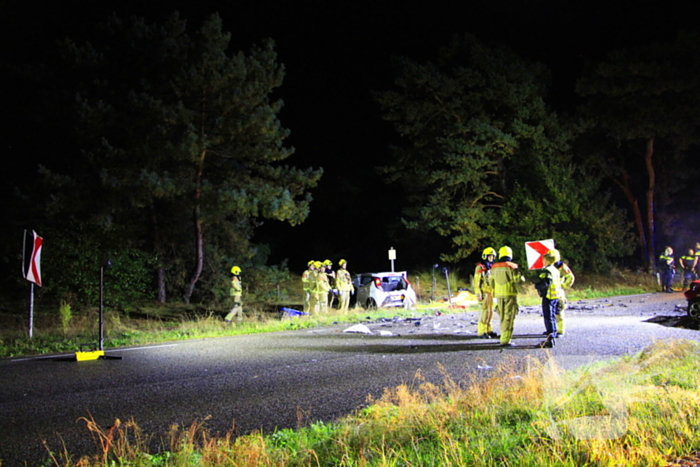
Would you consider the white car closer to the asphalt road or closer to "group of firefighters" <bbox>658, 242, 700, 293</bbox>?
the asphalt road

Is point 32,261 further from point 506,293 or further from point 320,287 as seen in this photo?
point 506,293

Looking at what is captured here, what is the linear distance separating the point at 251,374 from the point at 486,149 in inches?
1022

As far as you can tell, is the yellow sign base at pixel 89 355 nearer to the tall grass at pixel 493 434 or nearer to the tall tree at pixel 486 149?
the tall grass at pixel 493 434

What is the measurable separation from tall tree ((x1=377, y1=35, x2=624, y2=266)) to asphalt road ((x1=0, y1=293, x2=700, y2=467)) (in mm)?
18516

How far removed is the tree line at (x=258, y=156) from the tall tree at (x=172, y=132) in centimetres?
8

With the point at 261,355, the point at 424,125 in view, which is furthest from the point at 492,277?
the point at 424,125

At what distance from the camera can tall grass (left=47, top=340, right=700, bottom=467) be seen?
4.25 m

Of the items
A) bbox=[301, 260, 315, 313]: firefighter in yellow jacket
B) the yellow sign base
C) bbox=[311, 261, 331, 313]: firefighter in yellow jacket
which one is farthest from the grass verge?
the yellow sign base

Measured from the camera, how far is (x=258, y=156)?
25531mm

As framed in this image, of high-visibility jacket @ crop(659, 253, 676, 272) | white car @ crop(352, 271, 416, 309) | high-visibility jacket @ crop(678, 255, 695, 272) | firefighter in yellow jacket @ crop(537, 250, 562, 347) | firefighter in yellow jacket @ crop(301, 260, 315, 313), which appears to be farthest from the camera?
high-visibility jacket @ crop(678, 255, 695, 272)

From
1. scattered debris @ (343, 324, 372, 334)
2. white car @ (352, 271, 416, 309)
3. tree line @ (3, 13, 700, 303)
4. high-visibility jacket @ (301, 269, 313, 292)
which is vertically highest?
tree line @ (3, 13, 700, 303)

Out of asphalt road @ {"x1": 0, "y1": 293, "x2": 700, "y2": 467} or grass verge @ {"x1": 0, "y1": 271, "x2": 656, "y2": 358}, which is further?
grass verge @ {"x1": 0, "y1": 271, "x2": 656, "y2": 358}

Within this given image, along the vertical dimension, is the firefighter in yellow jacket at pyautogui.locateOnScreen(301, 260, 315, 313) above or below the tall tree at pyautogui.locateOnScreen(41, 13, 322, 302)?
below

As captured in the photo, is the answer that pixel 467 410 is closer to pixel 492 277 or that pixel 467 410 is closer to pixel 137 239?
pixel 492 277
